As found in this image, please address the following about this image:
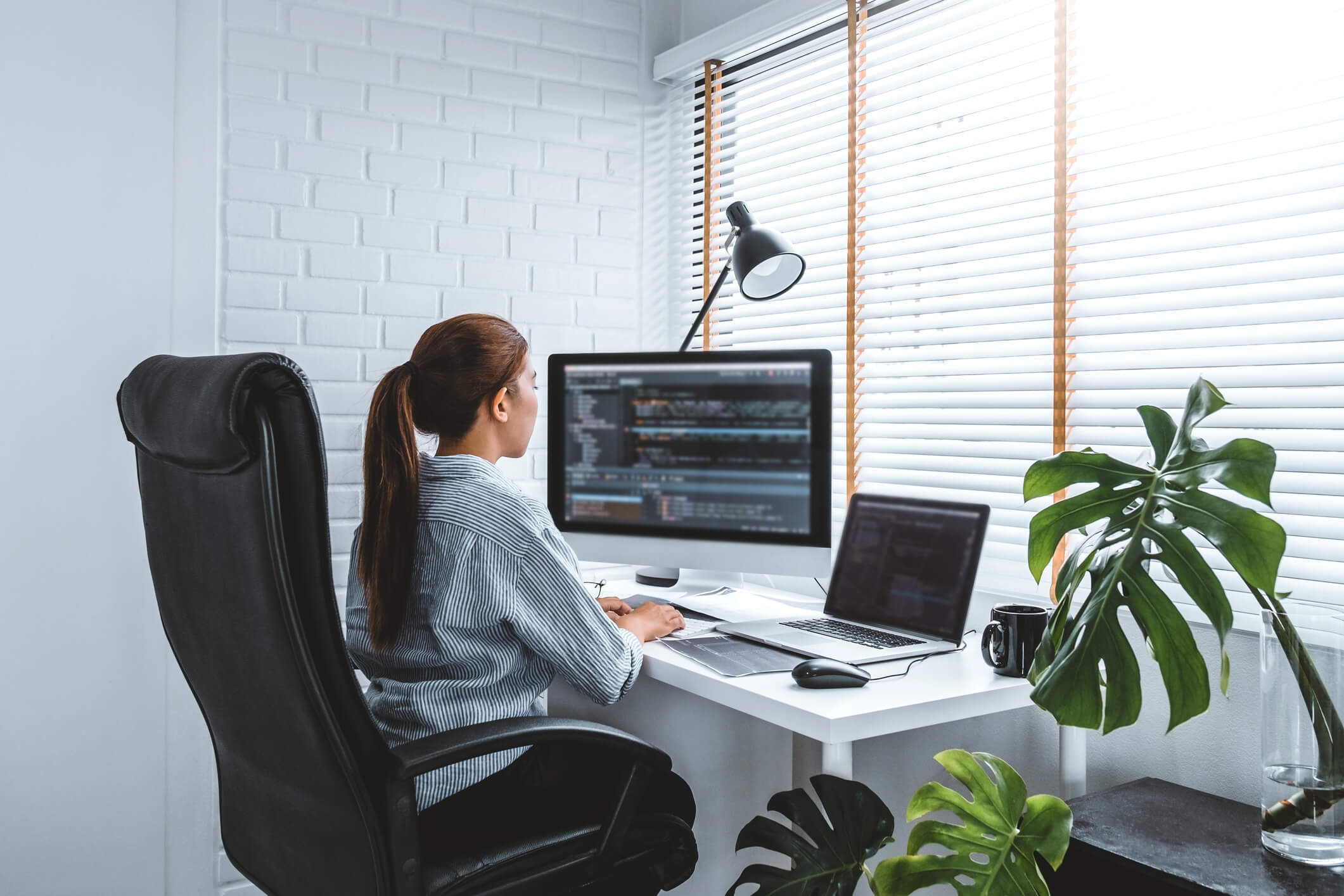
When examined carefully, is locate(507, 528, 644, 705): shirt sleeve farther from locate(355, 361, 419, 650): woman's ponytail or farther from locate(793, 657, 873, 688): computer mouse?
locate(793, 657, 873, 688): computer mouse

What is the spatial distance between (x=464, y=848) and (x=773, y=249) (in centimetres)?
125

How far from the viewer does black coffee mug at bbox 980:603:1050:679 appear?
4.96ft

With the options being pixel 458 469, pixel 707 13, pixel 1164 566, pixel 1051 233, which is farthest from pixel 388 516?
pixel 707 13

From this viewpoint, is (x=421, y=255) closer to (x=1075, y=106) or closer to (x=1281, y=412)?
(x=1075, y=106)

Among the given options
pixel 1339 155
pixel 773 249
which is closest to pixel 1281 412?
pixel 1339 155

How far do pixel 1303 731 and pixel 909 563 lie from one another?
2.31 feet

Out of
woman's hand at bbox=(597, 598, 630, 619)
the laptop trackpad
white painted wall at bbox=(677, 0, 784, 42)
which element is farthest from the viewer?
white painted wall at bbox=(677, 0, 784, 42)

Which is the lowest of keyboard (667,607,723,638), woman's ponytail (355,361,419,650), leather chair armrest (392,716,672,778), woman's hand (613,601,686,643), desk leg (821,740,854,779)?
desk leg (821,740,854,779)

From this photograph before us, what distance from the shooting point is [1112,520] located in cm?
119

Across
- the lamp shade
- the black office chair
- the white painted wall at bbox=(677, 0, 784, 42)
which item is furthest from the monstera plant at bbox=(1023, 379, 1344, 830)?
the white painted wall at bbox=(677, 0, 784, 42)

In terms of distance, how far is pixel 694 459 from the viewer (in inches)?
80.4

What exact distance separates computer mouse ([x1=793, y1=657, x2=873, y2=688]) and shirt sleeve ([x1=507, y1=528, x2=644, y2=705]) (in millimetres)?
269

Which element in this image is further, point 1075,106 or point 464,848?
point 1075,106

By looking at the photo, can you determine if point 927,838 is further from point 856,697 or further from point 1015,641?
point 1015,641
